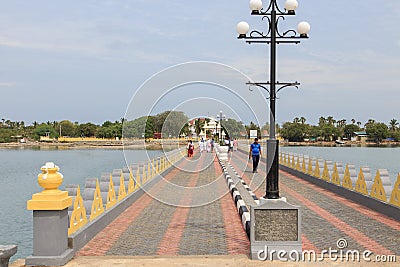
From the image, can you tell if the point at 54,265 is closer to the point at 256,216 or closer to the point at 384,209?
the point at 256,216

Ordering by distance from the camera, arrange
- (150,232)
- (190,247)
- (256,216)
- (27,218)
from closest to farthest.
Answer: (256,216) < (190,247) < (150,232) < (27,218)

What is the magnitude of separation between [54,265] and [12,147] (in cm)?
11233

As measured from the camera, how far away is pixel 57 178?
7.00 m

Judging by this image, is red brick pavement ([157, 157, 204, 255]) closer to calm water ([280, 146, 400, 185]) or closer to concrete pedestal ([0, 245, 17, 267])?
concrete pedestal ([0, 245, 17, 267])

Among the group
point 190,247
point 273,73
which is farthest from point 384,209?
point 190,247

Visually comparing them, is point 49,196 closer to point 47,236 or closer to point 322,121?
point 47,236

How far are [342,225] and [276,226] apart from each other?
10.5ft

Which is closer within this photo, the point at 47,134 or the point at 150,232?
the point at 150,232

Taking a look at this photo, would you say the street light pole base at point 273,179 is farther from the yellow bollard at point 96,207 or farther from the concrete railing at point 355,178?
the yellow bollard at point 96,207

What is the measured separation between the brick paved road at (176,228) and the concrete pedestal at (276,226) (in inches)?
21.5

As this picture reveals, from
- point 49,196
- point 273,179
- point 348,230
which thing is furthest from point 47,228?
point 348,230

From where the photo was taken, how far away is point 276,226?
7297 millimetres

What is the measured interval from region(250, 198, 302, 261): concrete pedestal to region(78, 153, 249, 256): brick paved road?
55 cm

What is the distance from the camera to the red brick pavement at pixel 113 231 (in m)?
7.76
